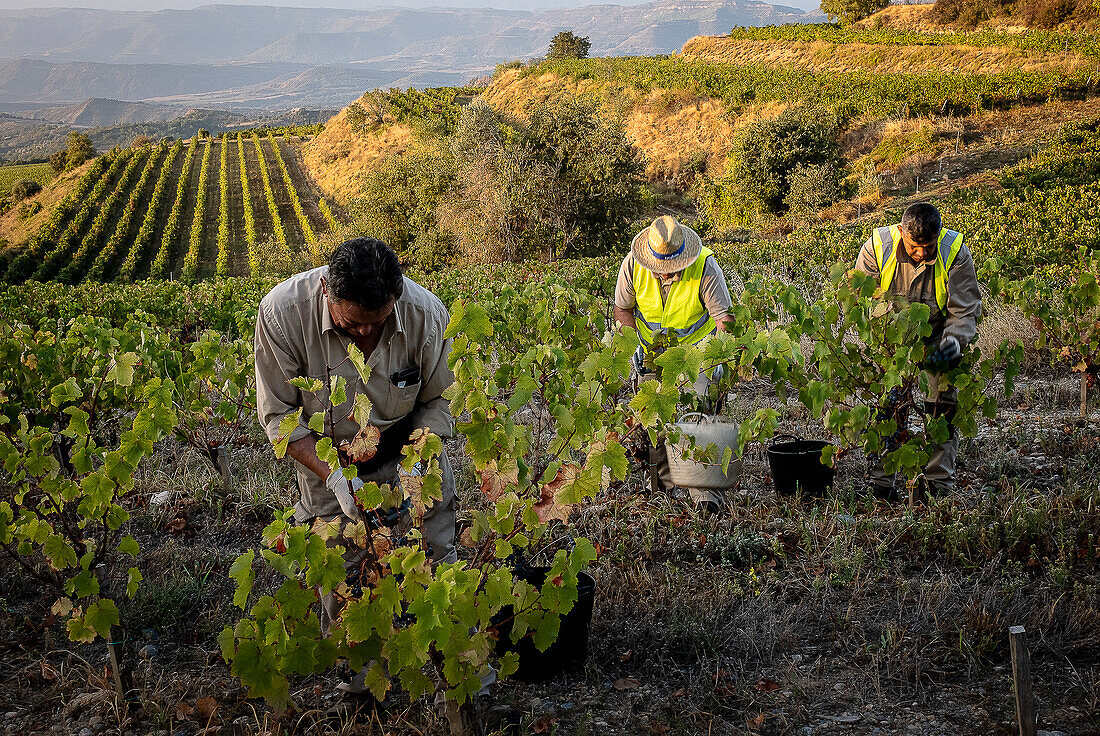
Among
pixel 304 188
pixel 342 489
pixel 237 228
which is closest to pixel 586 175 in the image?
pixel 342 489

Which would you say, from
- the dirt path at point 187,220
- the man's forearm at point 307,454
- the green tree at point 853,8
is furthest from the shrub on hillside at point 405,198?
the green tree at point 853,8

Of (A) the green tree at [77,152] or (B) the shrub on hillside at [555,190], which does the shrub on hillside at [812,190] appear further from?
(A) the green tree at [77,152]

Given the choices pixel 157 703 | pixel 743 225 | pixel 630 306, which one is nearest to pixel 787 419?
pixel 630 306

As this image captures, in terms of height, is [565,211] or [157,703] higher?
[565,211]

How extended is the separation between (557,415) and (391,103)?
63.7 meters

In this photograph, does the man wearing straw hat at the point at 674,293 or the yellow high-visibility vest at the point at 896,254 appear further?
the man wearing straw hat at the point at 674,293

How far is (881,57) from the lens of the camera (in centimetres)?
3728

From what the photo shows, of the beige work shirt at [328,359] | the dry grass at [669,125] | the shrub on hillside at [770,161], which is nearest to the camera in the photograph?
the beige work shirt at [328,359]

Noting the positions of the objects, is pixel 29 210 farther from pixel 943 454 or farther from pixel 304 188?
pixel 943 454

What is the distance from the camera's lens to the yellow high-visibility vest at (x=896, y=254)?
371cm

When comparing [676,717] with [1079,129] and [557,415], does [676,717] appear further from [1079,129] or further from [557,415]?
[1079,129]

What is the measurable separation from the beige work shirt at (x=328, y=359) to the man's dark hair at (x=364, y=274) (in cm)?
20

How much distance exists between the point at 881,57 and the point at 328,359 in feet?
138

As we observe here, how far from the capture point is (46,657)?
9.93 feet
